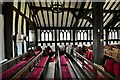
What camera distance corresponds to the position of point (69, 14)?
44.1 feet

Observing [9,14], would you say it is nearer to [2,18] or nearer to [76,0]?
[2,18]

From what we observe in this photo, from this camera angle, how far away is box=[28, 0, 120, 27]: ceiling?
11.4 meters

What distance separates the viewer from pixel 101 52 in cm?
744

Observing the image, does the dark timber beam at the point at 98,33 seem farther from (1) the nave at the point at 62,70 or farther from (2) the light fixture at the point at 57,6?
(2) the light fixture at the point at 57,6

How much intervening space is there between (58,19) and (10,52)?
8.09 metres

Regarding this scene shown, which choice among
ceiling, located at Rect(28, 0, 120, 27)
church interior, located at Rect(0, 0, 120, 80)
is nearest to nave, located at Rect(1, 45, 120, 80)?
church interior, located at Rect(0, 0, 120, 80)

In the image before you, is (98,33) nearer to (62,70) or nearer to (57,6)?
(57,6)

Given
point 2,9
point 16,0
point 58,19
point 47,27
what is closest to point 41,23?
point 47,27

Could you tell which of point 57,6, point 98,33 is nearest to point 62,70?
point 98,33

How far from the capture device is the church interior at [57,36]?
6.06 meters

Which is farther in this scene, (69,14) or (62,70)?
(69,14)

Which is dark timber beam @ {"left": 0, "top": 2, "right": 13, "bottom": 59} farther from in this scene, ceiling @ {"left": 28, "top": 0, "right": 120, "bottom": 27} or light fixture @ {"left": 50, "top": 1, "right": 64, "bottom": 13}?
ceiling @ {"left": 28, "top": 0, "right": 120, "bottom": 27}

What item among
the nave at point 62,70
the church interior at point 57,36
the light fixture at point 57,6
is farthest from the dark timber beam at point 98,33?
the light fixture at point 57,6

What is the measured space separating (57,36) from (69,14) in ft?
9.84
